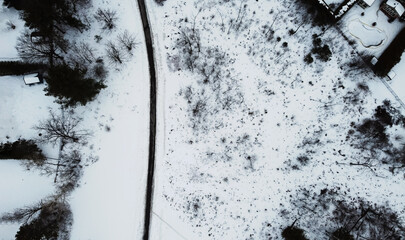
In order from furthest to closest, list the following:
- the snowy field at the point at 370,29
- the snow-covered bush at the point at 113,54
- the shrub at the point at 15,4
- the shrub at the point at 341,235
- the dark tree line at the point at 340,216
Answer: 1. the snow-covered bush at the point at 113,54
2. the snowy field at the point at 370,29
3. the dark tree line at the point at 340,216
4. the shrub at the point at 341,235
5. the shrub at the point at 15,4

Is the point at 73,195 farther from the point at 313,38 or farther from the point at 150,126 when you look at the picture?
the point at 313,38

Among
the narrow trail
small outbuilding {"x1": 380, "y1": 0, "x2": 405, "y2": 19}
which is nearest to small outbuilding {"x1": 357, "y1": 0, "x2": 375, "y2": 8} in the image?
small outbuilding {"x1": 380, "y1": 0, "x2": 405, "y2": 19}

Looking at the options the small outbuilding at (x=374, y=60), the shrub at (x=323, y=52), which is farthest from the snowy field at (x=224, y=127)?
the small outbuilding at (x=374, y=60)

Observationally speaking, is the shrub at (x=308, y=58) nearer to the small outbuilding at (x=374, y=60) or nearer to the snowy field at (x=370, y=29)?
the snowy field at (x=370, y=29)

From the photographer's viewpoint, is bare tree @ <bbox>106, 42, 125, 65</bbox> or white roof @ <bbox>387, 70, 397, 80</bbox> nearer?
white roof @ <bbox>387, 70, 397, 80</bbox>

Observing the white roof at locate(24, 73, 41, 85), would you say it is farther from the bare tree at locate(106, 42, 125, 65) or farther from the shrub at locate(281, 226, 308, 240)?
the shrub at locate(281, 226, 308, 240)

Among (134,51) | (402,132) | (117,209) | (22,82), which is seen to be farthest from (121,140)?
(402,132)
